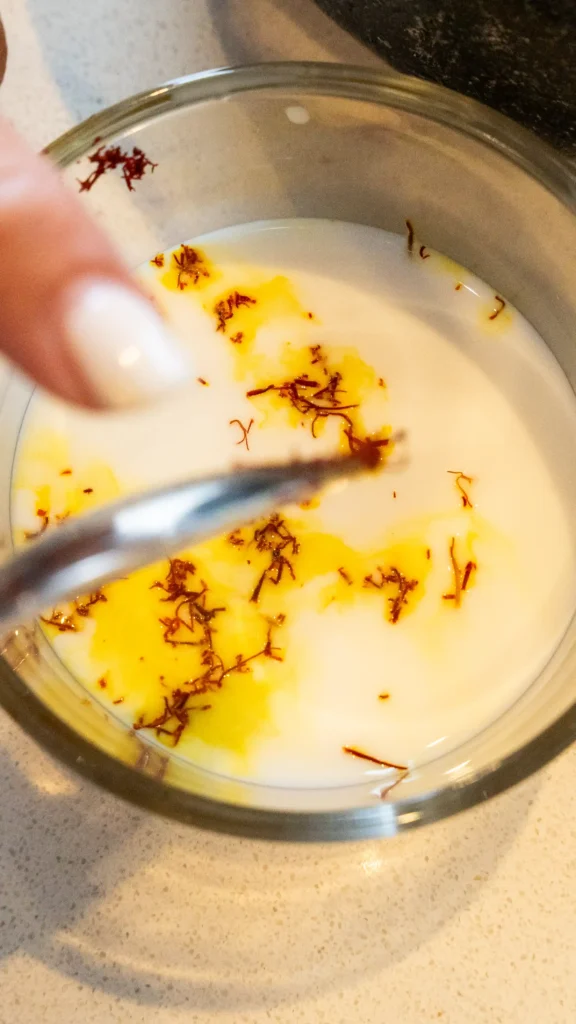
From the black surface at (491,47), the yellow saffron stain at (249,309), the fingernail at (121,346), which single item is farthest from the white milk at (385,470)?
the fingernail at (121,346)

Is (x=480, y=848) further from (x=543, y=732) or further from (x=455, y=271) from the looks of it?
(x=455, y=271)

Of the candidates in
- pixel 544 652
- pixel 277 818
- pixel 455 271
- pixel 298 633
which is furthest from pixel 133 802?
pixel 455 271

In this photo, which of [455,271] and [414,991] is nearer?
[414,991]

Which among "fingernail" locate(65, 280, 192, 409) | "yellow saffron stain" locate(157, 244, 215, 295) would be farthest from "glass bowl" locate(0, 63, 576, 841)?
"fingernail" locate(65, 280, 192, 409)

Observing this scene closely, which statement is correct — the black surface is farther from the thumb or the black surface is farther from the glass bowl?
the thumb

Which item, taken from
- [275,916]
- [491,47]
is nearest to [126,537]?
[275,916]

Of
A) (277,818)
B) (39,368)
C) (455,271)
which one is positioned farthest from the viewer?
(455,271)

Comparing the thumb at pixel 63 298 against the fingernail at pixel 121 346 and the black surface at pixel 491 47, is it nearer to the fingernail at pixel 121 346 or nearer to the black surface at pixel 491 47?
the fingernail at pixel 121 346
